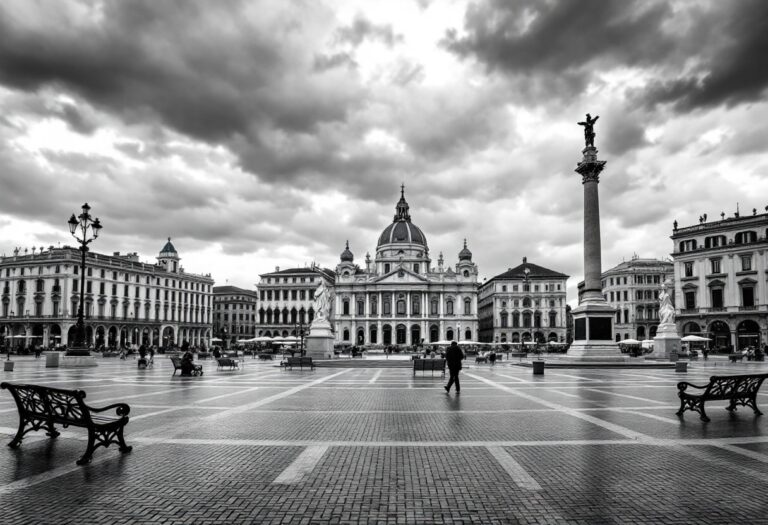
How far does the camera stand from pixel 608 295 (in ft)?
338

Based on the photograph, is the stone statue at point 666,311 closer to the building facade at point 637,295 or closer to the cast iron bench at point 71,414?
the cast iron bench at point 71,414

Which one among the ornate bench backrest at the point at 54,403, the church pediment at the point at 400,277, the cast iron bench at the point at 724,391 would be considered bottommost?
the cast iron bench at the point at 724,391

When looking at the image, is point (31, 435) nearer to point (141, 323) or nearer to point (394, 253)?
point (141, 323)

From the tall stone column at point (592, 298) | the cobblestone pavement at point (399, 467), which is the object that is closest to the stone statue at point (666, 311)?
the tall stone column at point (592, 298)

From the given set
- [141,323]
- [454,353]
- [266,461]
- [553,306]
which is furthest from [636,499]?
[553,306]

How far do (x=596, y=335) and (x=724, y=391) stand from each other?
23981mm

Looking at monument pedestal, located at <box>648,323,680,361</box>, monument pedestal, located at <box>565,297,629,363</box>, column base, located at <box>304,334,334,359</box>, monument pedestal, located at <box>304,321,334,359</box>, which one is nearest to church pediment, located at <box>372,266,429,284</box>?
monument pedestal, located at <box>648,323,680,361</box>

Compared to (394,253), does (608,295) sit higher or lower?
lower

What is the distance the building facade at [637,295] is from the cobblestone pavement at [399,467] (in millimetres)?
90234

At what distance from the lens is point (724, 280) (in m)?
66.8

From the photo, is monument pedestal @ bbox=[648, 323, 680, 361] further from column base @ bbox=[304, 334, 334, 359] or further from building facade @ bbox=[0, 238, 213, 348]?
building facade @ bbox=[0, 238, 213, 348]

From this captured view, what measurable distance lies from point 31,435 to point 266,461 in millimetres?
5005

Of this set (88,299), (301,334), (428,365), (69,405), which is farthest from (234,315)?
(69,405)

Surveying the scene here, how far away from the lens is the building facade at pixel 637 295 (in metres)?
97.1
